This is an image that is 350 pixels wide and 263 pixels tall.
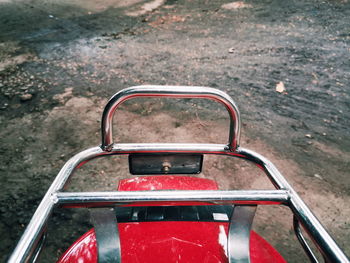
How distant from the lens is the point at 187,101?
11.4 ft

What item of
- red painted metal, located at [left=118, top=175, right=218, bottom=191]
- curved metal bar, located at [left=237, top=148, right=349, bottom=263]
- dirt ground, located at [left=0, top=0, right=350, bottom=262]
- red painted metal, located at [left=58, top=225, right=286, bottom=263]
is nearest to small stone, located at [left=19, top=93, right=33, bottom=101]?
dirt ground, located at [left=0, top=0, right=350, bottom=262]

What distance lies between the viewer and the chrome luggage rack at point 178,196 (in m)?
0.70

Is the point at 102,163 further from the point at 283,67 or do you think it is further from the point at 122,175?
the point at 283,67

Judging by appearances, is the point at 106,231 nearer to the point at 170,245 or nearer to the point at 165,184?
the point at 170,245

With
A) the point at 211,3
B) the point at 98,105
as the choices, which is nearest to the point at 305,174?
the point at 98,105

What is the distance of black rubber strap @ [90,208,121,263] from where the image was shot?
0.94 m

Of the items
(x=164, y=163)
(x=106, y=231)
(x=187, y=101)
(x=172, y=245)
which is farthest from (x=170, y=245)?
(x=187, y=101)

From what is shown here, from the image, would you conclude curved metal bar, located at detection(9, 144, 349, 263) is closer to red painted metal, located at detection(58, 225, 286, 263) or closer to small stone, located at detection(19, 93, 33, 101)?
red painted metal, located at detection(58, 225, 286, 263)

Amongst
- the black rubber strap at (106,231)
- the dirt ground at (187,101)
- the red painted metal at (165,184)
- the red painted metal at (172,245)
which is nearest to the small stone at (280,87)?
the dirt ground at (187,101)

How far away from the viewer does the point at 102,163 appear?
2.68 meters

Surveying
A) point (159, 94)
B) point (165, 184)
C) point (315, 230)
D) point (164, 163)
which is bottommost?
point (165, 184)

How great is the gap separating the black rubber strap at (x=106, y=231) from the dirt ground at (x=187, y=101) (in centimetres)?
125

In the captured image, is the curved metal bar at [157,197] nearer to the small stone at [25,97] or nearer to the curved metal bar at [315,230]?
the curved metal bar at [315,230]

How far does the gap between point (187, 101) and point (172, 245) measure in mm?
2629
